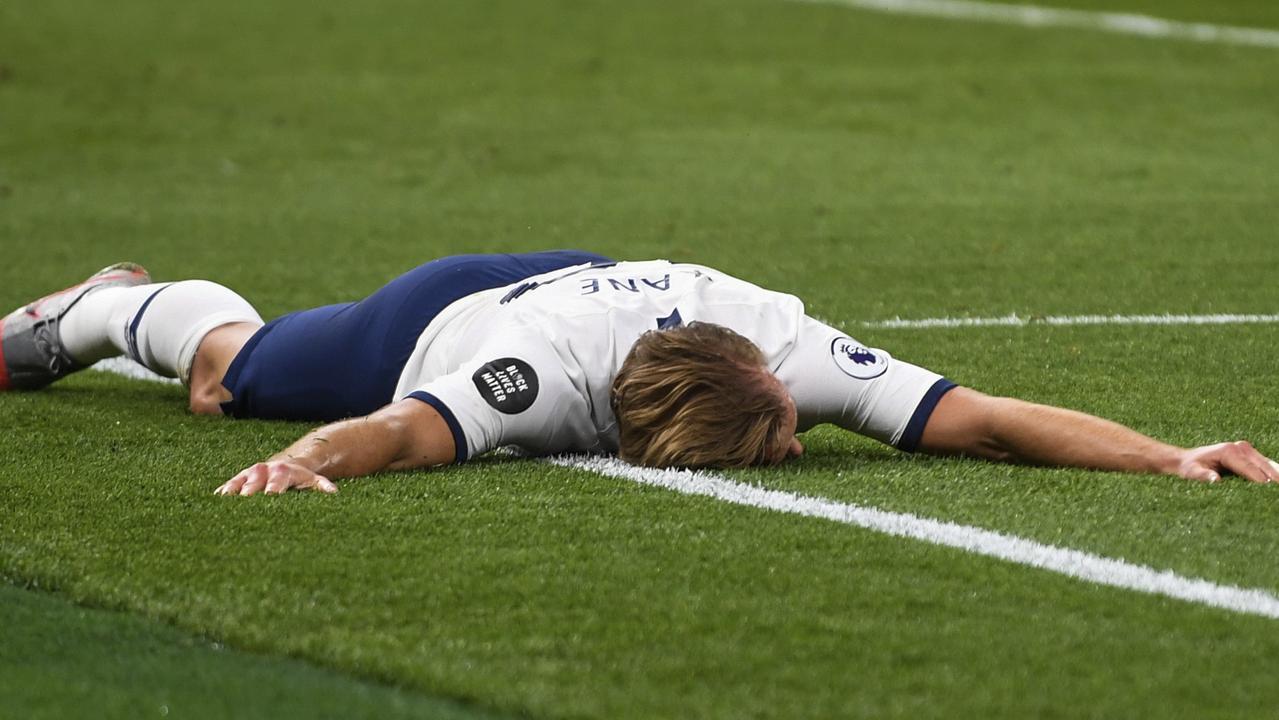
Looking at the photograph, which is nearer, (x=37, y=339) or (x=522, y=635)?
(x=522, y=635)

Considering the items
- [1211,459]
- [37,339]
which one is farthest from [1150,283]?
[37,339]

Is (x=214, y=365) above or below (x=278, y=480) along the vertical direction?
below

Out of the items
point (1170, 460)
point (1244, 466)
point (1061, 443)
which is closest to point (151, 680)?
point (1061, 443)

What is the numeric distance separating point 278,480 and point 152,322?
57.0 inches

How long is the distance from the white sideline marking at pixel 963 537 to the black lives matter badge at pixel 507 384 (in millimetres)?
246

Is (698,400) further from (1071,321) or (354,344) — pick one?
(1071,321)

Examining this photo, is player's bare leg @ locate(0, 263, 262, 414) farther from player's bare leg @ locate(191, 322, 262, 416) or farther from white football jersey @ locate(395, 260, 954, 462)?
white football jersey @ locate(395, 260, 954, 462)

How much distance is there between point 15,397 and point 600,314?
2.00 m

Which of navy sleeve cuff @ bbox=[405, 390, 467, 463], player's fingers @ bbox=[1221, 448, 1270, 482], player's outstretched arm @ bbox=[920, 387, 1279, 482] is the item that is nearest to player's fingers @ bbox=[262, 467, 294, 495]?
navy sleeve cuff @ bbox=[405, 390, 467, 463]

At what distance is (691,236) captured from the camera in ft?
28.1

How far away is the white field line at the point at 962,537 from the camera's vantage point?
3.40m

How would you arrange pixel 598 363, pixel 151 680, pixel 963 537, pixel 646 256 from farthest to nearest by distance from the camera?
pixel 646 256, pixel 598 363, pixel 963 537, pixel 151 680

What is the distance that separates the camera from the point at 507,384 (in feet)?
13.9

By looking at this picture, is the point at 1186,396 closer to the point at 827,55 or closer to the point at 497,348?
the point at 497,348
